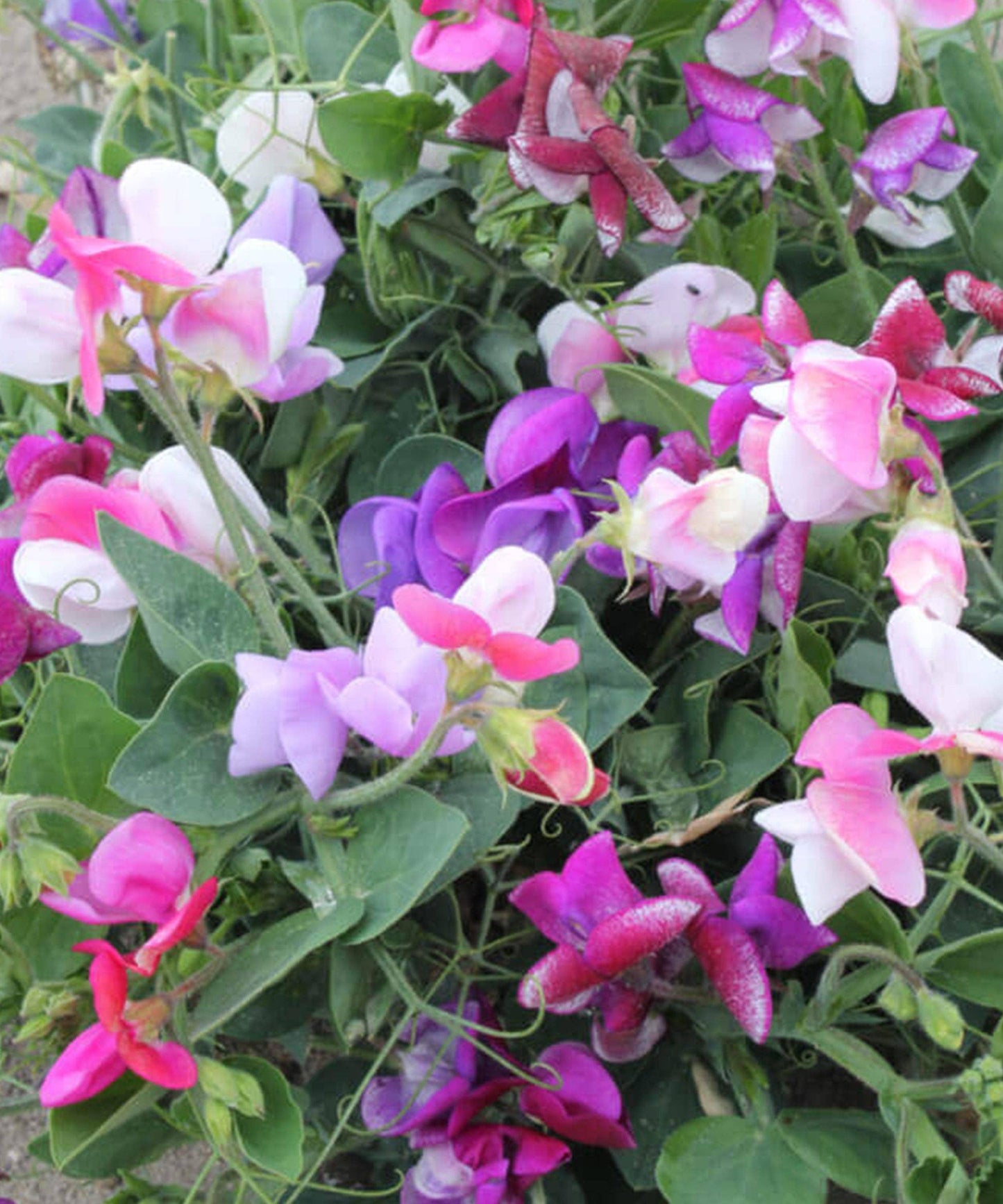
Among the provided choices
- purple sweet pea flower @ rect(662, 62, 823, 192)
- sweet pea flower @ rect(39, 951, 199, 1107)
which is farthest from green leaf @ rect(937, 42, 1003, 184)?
sweet pea flower @ rect(39, 951, 199, 1107)

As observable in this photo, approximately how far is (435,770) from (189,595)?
126mm

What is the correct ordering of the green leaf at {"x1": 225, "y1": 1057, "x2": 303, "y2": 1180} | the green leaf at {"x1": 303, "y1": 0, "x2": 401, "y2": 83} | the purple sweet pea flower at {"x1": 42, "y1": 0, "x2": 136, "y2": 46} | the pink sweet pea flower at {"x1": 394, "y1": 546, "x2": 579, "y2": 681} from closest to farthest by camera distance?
the pink sweet pea flower at {"x1": 394, "y1": 546, "x2": 579, "y2": 681} < the green leaf at {"x1": 225, "y1": 1057, "x2": 303, "y2": 1180} < the green leaf at {"x1": 303, "y1": 0, "x2": 401, "y2": 83} < the purple sweet pea flower at {"x1": 42, "y1": 0, "x2": 136, "y2": 46}

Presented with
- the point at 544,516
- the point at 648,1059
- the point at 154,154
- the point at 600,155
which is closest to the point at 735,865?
the point at 648,1059

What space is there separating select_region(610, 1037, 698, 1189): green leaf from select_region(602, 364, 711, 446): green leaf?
0.93 ft

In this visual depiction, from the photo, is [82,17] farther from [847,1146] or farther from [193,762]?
[847,1146]

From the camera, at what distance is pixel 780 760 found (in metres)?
0.61

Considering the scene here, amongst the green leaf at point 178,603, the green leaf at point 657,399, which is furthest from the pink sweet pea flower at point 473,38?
the green leaf at point 178,603

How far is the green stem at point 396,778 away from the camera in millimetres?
470

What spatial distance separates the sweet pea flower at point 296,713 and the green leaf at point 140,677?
0.21ft

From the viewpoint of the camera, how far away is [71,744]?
575 millimetres

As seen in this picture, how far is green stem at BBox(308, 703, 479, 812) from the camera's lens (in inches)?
18.5

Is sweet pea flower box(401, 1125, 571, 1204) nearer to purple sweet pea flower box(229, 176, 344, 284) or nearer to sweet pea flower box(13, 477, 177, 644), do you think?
sweet pea flower box(13, 477, 177, 644)

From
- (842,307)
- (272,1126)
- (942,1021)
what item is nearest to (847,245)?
(842,307)

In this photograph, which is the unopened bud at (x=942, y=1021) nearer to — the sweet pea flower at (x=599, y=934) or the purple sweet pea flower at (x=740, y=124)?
the sweet pea flower at (x=599, y=934)
